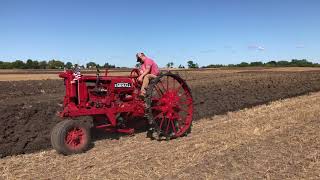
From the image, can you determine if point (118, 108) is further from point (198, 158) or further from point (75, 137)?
point (198, 158)

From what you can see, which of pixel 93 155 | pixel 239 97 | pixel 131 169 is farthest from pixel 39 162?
pixel 239 97

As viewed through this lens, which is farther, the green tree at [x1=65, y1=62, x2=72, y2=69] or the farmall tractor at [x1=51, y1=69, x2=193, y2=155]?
the green tree at [x1=65, y1=62, x2=72, y2=69]

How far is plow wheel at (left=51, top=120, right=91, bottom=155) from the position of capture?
8531 millimetres

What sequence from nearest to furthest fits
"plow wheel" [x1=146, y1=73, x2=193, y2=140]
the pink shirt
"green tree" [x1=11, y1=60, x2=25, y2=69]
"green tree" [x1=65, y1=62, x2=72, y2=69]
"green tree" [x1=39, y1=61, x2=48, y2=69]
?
"green tree" [x1=65, y1=62, x2=72, y2=69], "plow wheel" [x1=146, y1=73, x2=193, y2=140], the pink shirt, "green tree" [x1=39, y1=61, x2=48, y2=69], "green tree" [x1=11, y1=60, x2=25, y2=69]

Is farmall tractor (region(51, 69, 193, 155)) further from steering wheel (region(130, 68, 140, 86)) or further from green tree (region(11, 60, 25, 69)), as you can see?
green tree (region(11, 60, 25, 69))

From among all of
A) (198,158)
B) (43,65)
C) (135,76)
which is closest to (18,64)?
(43,65)

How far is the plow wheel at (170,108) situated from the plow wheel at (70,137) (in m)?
1.57

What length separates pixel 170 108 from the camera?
10656 mm

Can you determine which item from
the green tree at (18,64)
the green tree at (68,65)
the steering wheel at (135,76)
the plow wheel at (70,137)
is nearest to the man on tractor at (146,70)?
the steering wheel at (135,76)

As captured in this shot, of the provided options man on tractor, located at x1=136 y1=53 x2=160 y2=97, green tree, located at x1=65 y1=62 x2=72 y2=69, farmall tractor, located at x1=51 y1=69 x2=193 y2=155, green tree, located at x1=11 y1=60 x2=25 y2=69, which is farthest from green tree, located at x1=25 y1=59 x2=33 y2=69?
green tree, located at x1=65 y1=62 x2=72 y2=69

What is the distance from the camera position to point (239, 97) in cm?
1858

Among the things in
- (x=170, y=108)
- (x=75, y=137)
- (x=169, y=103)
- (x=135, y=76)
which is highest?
(x=135, y=76)

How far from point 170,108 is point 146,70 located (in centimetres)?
103

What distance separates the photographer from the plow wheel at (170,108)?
10.3m
